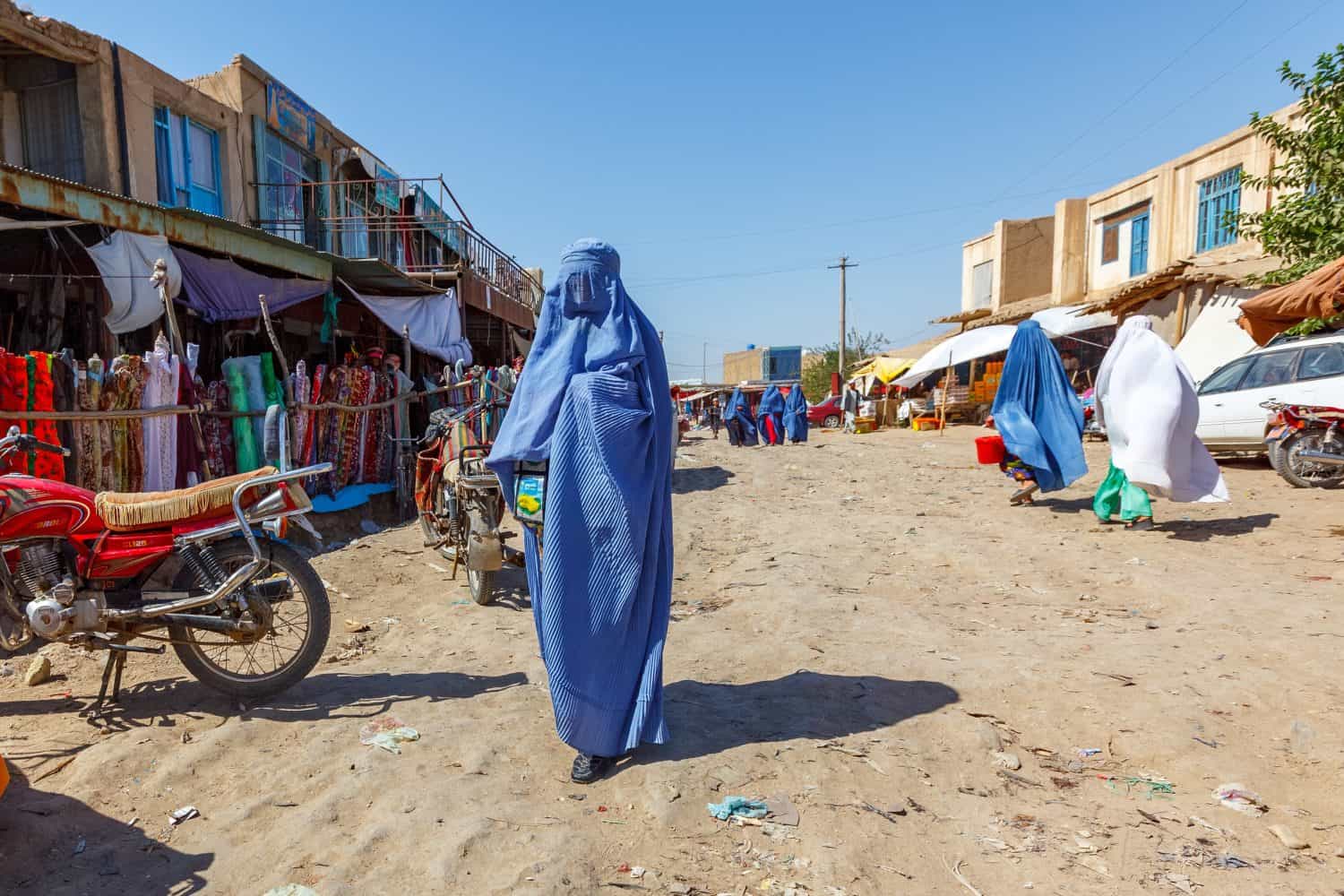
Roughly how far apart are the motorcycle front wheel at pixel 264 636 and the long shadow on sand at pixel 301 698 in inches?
3.5

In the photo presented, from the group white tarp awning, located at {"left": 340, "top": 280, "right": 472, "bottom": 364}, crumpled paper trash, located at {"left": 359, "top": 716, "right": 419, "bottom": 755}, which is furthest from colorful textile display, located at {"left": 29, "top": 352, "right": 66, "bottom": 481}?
white tarp awning, located at {"left": 340, "top": 280, "right": 472, "bottom": 364}

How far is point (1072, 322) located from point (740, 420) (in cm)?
805

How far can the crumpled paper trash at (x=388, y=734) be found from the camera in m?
2.76

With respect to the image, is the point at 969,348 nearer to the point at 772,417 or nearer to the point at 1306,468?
the point at 772,417

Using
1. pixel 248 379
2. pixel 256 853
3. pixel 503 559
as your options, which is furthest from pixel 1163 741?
pixel 248 379

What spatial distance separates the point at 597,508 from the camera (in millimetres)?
2518

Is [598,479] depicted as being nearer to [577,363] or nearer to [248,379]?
[577,363]

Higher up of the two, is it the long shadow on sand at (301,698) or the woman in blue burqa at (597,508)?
the woman in blue burqa at (597,508)

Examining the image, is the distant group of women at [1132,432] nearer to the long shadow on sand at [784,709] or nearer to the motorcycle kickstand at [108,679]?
the long shadow on sand at [784,709]

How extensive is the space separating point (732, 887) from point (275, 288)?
819 cm

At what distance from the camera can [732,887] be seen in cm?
197

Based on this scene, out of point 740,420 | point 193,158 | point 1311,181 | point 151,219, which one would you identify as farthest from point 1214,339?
point 193,158

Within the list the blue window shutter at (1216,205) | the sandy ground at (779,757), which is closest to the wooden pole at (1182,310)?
the blue window shutter at (1216,205)

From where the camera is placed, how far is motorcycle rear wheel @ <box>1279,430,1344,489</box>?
25.1 feet
